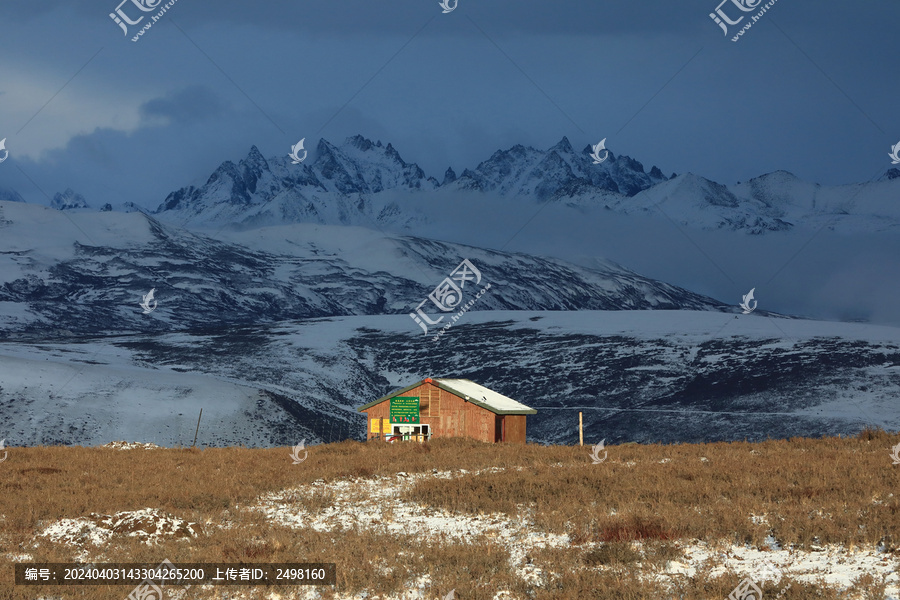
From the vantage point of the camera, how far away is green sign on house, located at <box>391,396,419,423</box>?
152 ft

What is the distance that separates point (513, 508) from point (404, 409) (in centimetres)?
2724

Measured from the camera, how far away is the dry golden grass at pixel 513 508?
14.0 meters

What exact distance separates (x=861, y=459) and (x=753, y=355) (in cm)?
8243

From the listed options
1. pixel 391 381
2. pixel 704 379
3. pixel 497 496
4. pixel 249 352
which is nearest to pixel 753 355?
pixel 704 379

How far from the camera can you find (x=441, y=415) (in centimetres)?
4609

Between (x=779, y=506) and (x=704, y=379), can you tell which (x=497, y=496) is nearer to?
(x=779, y=506)

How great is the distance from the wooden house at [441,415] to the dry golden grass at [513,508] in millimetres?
13769
